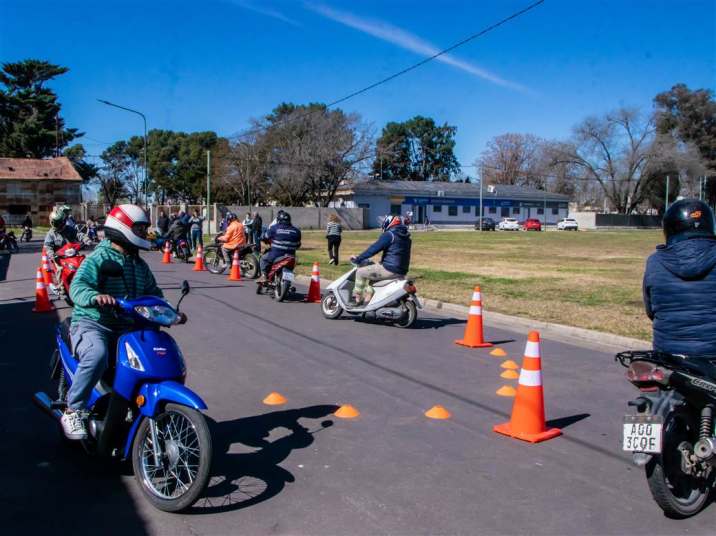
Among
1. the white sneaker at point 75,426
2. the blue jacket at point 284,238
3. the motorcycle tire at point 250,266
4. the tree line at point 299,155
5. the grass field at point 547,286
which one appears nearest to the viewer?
the white sneaker at point 75,426

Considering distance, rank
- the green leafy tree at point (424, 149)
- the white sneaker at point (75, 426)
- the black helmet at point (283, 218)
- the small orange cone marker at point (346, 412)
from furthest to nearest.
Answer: the green leafy tree at point (424, 149), the black helmet at point (283, 218), the small orange cone marker at point (346, 412), the white sneaker at point (75, 426)

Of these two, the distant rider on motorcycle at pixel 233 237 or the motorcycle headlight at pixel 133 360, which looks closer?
the motorcycle headlight at pixel 133 360

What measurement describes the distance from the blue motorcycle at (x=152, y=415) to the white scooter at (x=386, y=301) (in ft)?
22.5

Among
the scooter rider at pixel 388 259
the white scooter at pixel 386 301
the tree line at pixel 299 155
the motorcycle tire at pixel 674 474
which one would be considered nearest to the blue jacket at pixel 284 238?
the white scooter at pixel 386 301

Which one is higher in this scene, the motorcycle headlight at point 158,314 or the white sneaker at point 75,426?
the motorcycle headlight at point 158,314

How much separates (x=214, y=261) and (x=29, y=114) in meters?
72.2

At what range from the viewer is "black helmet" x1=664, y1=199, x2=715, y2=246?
4.24 meters

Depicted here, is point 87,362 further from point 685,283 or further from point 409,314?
point 409,314

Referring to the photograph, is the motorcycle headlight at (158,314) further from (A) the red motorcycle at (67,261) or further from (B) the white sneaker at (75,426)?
(A) the red motorcycle at (67,261)

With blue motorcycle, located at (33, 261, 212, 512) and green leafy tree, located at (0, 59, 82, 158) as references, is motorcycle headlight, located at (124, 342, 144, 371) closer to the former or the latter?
blue motorcycle, located at (33, 261, 212, 512)

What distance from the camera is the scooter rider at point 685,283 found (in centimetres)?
410

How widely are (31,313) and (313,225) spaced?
5227 centimetres

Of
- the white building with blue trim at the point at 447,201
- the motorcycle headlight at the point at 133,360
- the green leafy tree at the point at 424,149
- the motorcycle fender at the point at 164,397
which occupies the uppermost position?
the green leafy tree at the point at 424,149

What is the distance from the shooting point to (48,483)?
4520 mm
